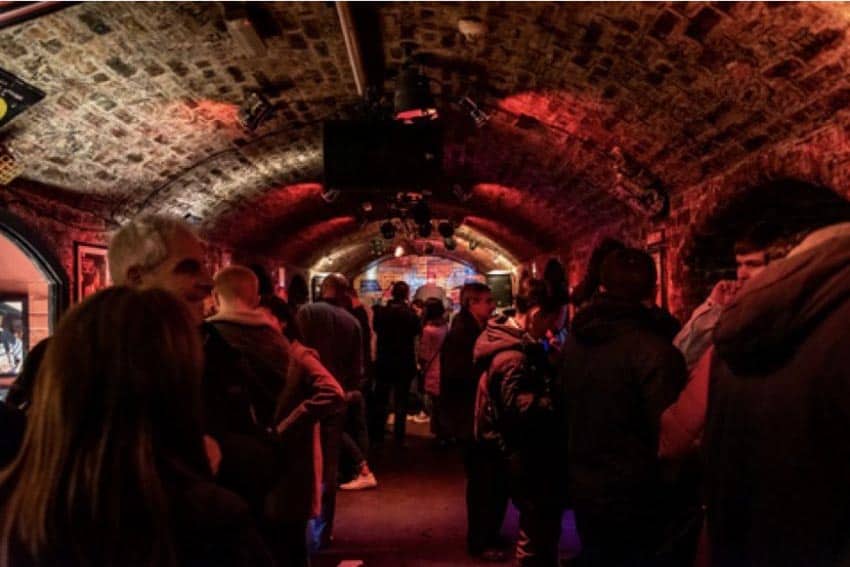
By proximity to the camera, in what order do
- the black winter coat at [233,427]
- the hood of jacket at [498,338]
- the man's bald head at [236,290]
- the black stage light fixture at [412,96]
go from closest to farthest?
the black winter coat at [233,427]
the man's bald head at [236,290]
the hood of jacket at [498,338]
the black stage light fixture at [412,96]

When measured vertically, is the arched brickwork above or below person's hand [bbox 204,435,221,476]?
above

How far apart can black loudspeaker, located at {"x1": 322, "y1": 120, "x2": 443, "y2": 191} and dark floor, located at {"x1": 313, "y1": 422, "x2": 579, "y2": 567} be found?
2.53 m

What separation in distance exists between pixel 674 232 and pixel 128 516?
6232mm

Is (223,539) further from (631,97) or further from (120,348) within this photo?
(631,97)

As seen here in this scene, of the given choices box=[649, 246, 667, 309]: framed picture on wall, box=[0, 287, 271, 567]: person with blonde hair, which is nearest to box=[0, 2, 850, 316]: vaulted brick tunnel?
box=[649, 246, 667, 309]: framed picture on wall

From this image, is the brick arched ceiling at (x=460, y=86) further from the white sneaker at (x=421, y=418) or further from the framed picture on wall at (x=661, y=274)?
the white sneaker at (x=421, y=418)

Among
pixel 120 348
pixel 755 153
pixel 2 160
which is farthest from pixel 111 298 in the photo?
pixel 755 153

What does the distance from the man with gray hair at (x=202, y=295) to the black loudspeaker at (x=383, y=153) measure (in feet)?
14.6

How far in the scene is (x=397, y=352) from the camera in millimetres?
7613

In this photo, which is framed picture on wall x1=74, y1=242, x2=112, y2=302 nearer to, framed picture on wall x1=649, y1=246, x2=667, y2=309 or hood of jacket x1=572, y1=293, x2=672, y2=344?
hood of jacket x1=572, y1=293, x2=672, y2=344

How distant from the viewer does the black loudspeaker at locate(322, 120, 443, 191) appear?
248 inches

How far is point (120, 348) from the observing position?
1.08 meters

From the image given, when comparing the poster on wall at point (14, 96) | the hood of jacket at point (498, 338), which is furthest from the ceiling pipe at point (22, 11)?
the hood of jacket at point (498, 338)

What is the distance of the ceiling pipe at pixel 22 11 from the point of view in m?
3.44
